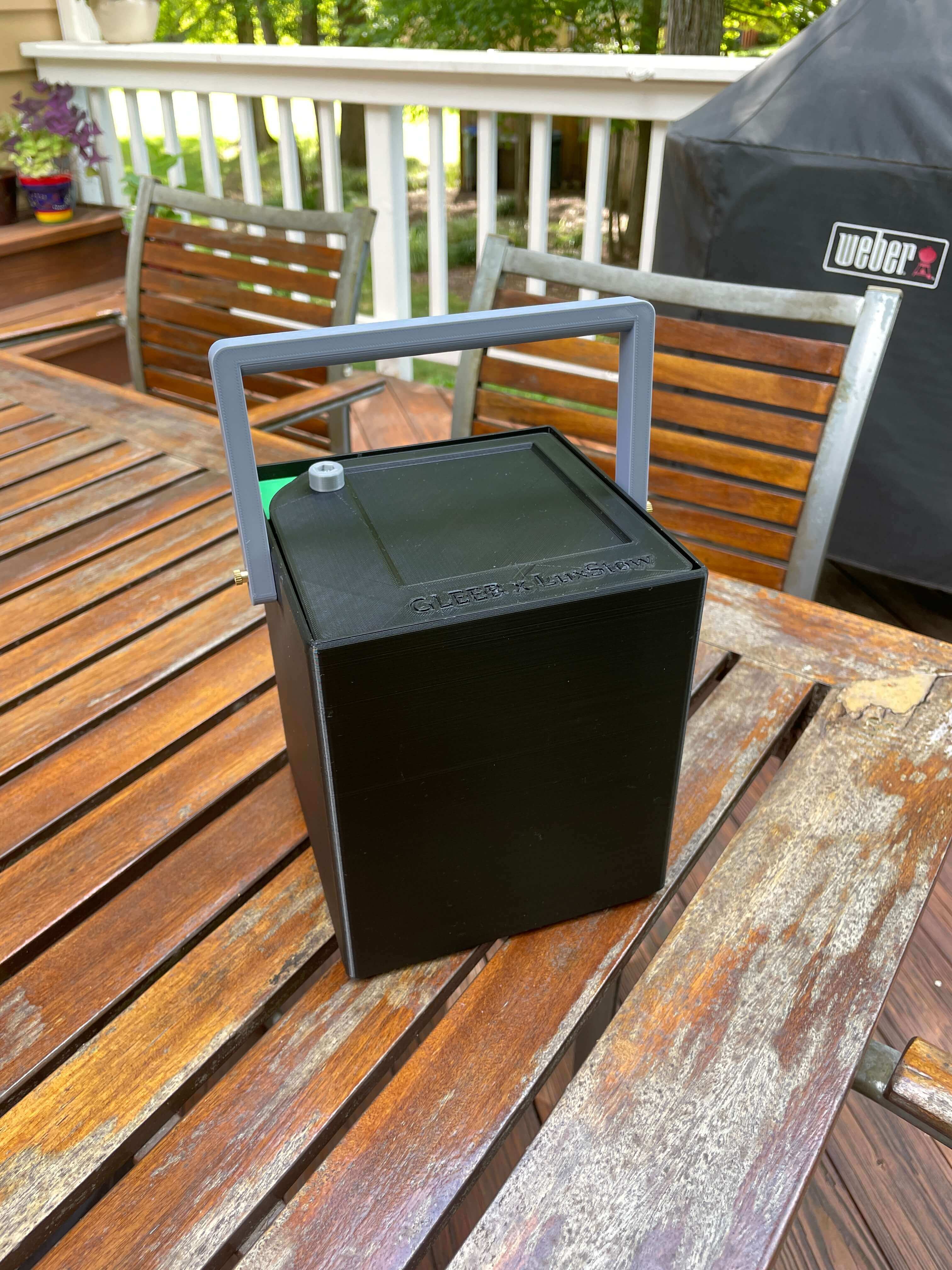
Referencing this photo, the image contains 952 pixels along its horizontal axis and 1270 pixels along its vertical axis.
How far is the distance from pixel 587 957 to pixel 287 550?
1.04 feet

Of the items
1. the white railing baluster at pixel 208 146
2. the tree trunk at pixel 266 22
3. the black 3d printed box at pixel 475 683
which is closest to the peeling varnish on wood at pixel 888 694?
the black 3d printed box at pixel 475 683

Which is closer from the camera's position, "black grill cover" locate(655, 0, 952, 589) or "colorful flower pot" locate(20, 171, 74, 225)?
"black grill cover" locate(655, 0, 952, 589)

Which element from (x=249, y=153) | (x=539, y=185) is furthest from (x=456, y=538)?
(x=249, y=153)

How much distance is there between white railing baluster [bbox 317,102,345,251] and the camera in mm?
2893

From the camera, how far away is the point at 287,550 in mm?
523

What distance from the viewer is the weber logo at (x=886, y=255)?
5.10ft

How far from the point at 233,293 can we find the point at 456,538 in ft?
4.82

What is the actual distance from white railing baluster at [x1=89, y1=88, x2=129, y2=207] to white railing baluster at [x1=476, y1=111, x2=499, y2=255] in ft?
4.57

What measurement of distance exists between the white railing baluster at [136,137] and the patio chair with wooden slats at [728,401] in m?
2.54

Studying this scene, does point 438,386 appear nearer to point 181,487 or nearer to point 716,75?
point 716,75

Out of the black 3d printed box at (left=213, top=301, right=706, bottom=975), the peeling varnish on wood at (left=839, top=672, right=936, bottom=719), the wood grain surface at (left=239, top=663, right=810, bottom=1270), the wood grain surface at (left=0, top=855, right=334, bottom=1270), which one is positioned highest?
the black 3d printed box at (left=213, top=301, right=706, bottom=975)

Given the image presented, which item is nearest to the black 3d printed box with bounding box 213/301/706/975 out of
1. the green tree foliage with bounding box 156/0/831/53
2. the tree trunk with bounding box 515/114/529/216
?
the green tree foliage with bounding box 156/0/831/53

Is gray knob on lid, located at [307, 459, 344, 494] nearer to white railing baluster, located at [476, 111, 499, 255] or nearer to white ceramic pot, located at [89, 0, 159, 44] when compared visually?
white railing baluster, located at [476, 111, 499, 255]

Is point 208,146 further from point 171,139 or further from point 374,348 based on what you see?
point 374,348
